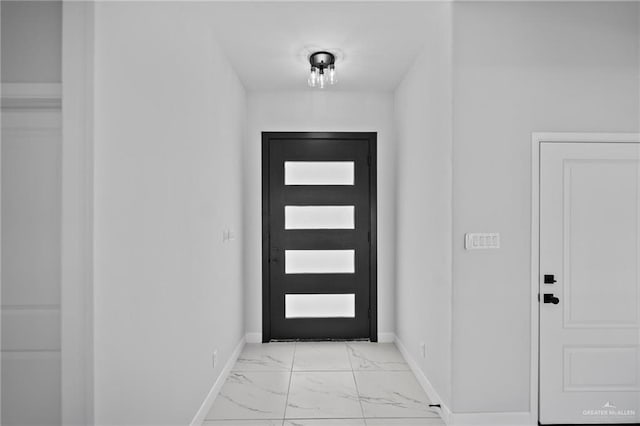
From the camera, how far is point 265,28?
296cm

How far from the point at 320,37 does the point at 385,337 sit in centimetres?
305

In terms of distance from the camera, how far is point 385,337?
14.7ft

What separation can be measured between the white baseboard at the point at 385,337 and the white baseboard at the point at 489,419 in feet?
6.13

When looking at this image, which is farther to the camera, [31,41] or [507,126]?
[507,126]

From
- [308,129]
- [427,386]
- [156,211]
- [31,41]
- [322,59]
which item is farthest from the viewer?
[308,129]

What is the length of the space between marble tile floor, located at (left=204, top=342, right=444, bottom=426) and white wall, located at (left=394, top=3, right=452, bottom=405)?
0.75ft

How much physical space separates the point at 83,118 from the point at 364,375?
2.89 metres

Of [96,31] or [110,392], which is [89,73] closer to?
[96,31]

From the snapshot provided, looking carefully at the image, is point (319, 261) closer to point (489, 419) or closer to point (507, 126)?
point (489, 419)

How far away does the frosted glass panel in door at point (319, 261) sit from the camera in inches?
177

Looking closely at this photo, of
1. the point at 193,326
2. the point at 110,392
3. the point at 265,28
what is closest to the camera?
the point at 110,392

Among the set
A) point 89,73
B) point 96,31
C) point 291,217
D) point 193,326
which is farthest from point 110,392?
point 291,217

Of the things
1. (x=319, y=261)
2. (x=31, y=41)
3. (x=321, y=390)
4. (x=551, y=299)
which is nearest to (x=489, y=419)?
(x=551, y=299)

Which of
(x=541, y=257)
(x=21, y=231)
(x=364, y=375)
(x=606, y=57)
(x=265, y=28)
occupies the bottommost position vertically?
(x=364, y=375)
